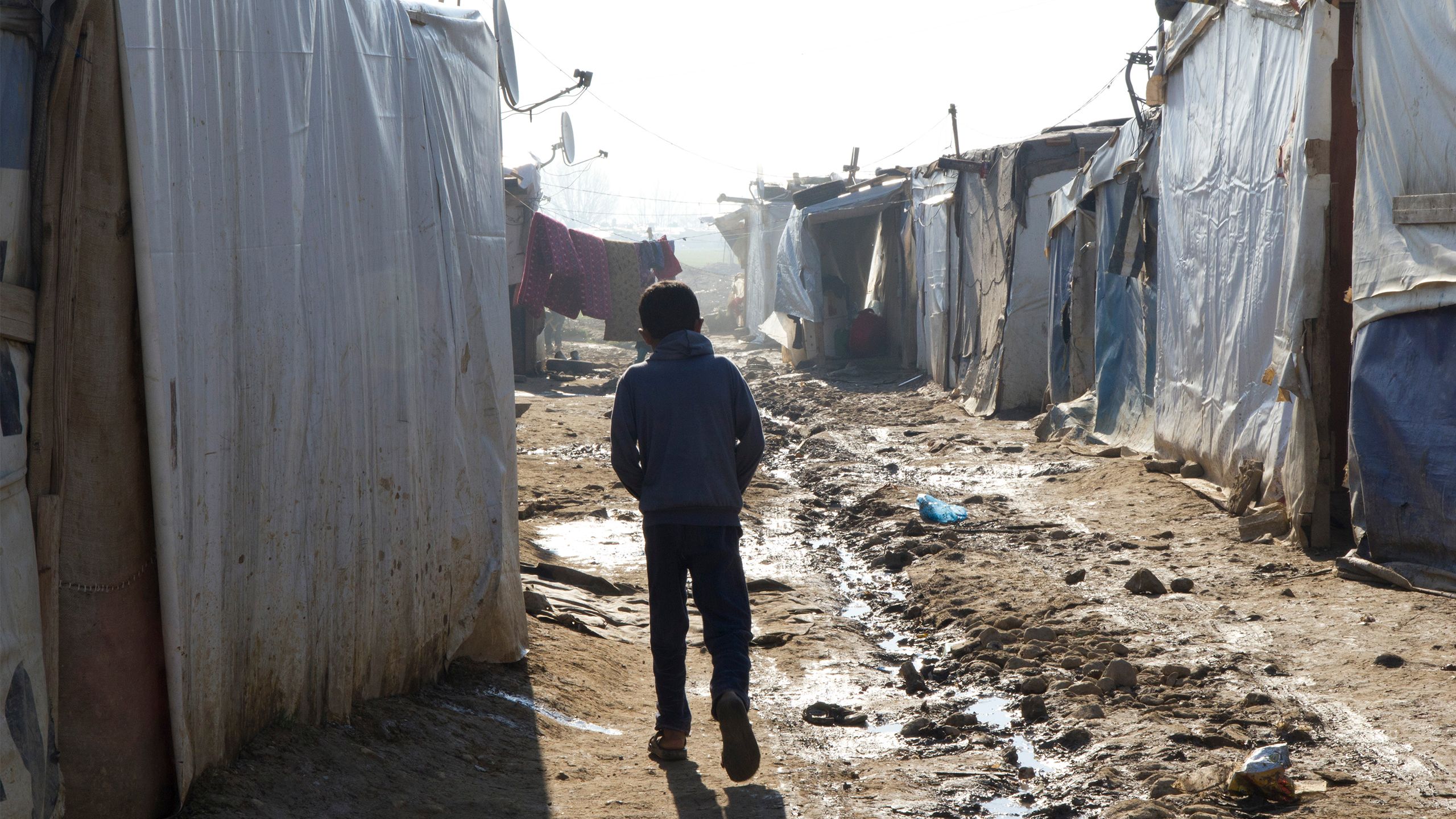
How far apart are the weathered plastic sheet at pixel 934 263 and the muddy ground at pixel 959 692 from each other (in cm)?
764

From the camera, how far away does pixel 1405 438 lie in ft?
14.9

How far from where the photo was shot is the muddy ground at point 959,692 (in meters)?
2.82

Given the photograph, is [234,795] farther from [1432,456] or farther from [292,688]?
[1432,456]

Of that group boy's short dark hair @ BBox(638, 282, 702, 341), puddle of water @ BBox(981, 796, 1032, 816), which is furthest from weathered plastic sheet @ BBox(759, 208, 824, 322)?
puddle of water @ BBox(981, 796, 1032, 816)

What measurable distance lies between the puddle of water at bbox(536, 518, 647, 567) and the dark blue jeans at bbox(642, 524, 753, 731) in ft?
9.03

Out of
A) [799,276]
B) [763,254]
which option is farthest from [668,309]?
[763,254]

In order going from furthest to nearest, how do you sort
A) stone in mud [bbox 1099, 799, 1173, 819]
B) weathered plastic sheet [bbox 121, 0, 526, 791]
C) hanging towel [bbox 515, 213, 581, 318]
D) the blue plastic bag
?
hanging towel [bbox 515, 213, 581, 318] < the blue plastic bag < stone in mud [bbox 1099, 799, 1173, 819] < weathered plastic sheet [bbox 121, 0, 526, 791]

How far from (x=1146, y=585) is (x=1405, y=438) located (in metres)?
1.17

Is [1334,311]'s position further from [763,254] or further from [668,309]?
[763,254]

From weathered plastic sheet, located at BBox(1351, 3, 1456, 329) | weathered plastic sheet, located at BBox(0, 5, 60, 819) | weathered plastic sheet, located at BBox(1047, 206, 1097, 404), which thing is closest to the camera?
weathered plastic sheet, located at BBox(0, 5, 60, 819)

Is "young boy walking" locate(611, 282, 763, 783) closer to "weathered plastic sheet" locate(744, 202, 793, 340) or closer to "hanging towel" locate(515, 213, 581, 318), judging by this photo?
"hanging towel" locate(515, 213, 581, 318)

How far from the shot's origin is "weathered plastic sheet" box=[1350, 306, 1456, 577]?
4340 mm

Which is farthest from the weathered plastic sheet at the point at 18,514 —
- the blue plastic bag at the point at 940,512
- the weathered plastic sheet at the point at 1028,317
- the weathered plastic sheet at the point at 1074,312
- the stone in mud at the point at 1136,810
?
the weathered plastic sheet at the point at 1028,317

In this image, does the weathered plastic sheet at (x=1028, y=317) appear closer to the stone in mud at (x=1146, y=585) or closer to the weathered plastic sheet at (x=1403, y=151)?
the weathered plastic sheet at (x=1403, y=151)
